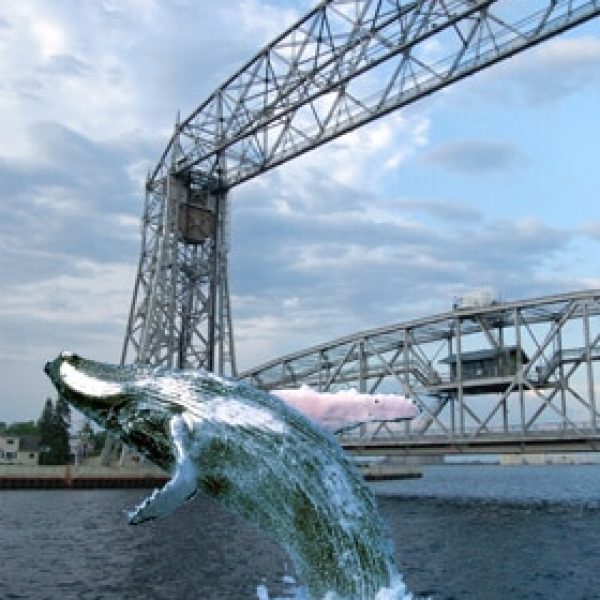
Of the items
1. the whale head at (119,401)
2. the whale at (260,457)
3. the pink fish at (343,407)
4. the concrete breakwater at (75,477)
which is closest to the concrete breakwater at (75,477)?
the concrete breakwater at (75,477)

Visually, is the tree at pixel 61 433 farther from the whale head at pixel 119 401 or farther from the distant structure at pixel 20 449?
the whale head at pixel 119 401

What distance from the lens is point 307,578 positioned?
7.48 metres

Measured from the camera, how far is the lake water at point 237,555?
21.1 m

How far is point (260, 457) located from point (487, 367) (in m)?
59.8

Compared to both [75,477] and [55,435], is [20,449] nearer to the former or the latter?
[55,435]

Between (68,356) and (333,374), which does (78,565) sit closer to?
(68,356)

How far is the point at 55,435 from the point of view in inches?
3772

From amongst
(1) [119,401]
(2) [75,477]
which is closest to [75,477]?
(2) [75,477]

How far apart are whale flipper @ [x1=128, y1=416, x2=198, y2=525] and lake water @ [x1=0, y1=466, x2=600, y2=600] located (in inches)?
212

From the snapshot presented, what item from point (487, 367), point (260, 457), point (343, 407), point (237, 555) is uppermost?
point (487, 367)

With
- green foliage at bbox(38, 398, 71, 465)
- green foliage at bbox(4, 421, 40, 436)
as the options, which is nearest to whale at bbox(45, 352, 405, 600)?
green foliage at bbox(38, 398, 71, 465)

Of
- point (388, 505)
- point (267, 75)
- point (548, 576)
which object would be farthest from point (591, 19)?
point (388, 505)

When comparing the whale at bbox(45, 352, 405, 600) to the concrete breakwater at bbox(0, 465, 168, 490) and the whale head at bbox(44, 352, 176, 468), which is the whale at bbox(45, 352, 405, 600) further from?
the concrete breakwater at bbox(0, 465, 168, 490)

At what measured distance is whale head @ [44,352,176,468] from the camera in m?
7.17
